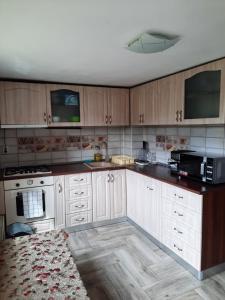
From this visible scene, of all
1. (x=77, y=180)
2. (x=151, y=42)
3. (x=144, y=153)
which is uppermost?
(x=151, y=42)

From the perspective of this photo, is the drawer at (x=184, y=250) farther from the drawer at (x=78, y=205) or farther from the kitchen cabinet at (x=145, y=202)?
the drawer at (x=78, y=205)

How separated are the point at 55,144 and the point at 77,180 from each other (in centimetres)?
72

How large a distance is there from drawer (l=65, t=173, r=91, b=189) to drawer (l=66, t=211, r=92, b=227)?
408 millimetres

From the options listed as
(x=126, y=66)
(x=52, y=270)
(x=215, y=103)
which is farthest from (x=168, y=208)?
(x=126, y=66)

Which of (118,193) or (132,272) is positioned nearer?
(132,272)

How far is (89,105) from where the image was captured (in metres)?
3.06

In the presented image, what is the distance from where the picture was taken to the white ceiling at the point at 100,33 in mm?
1108

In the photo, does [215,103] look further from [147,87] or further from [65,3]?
[65,3]

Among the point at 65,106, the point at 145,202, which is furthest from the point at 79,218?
the point at 65,106

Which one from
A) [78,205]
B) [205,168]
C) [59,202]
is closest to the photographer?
[205,168]

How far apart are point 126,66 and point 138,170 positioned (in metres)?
Answer: 1.28

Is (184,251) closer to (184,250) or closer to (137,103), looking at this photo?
(184,250)

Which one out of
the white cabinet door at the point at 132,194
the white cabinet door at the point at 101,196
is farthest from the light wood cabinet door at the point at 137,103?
the white cabinet door at the point at 101,196

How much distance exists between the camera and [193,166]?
216 cm
